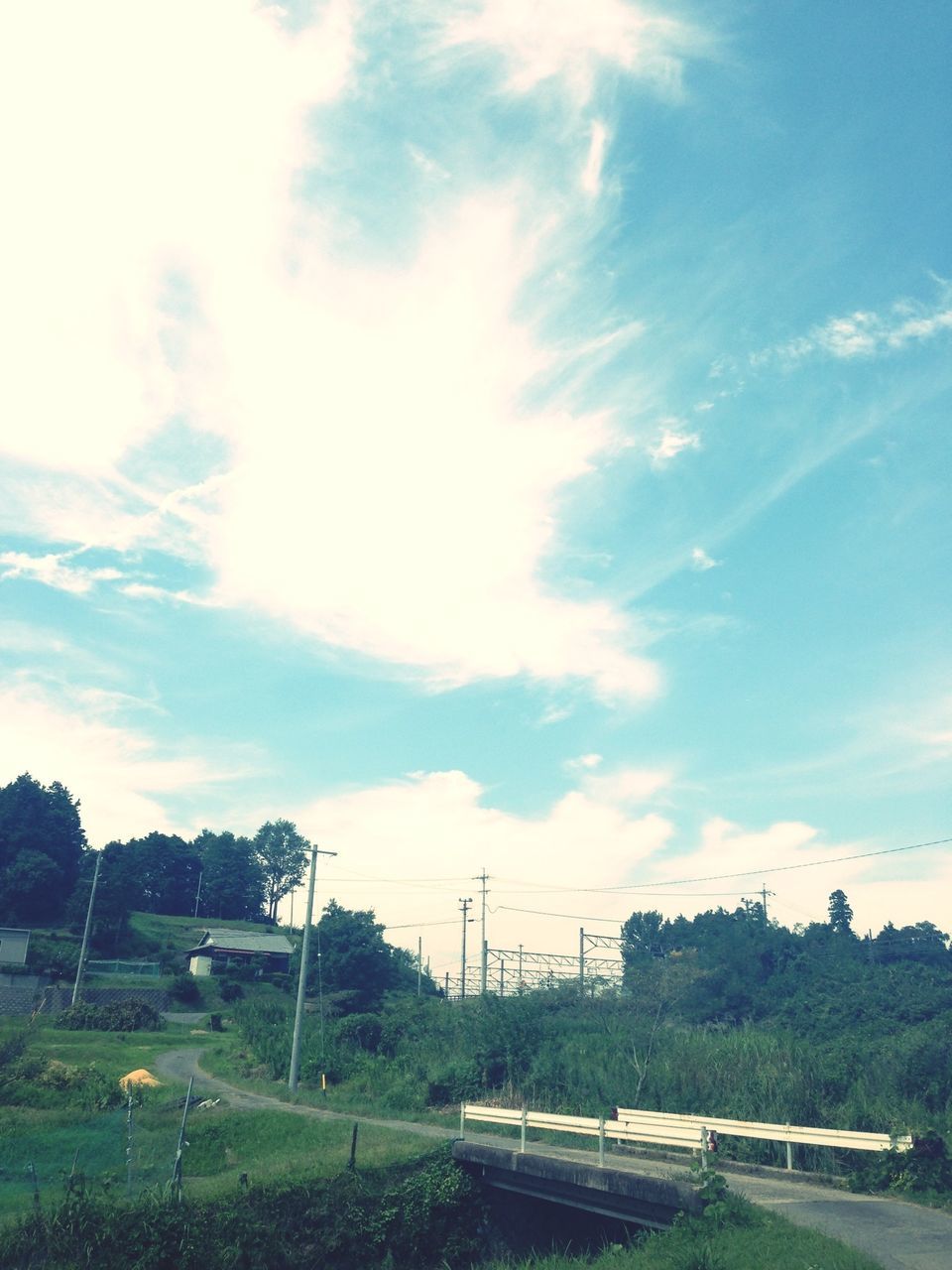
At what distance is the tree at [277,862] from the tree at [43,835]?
145 ft

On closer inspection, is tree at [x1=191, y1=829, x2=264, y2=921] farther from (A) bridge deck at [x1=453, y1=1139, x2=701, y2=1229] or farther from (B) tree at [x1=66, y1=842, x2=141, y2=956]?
(A) bridge deck at [x1=453, y1=1139, x2=701, y2=1229]

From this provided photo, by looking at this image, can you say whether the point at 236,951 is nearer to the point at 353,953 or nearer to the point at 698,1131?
the point at 353,953

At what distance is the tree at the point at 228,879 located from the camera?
131500 millimetres

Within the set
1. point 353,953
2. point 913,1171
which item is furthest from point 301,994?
point 353,953

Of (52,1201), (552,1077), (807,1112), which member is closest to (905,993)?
(552,1077)

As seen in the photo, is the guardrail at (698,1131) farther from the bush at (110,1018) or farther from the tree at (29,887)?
the tree at (29,887)

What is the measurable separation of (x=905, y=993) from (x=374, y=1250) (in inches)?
1747

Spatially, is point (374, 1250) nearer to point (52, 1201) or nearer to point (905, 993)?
point (52, 1201)

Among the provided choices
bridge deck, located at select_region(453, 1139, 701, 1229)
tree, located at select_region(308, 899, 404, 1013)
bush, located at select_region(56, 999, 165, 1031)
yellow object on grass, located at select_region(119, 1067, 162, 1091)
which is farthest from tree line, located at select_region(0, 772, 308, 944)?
bridge deck, located at select_region(453, 1139, 701, 1229)

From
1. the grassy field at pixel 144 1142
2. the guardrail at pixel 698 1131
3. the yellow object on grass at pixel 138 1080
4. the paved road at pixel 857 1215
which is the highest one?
the guardrail at pixel 698 1131

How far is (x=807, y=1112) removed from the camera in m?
22.7

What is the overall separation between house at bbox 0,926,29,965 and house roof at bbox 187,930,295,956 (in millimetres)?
21230

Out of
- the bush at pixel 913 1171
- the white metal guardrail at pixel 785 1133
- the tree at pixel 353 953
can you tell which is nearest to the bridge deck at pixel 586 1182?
the white metal guardrail at pixel 785 1133

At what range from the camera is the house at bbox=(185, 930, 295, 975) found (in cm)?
8456
